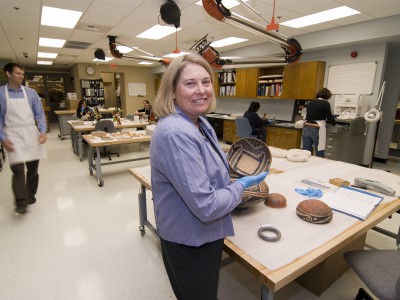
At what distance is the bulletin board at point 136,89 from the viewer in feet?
35.9

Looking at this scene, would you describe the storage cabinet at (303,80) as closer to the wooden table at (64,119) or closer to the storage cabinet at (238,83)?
the storage cabinet at (238,83)

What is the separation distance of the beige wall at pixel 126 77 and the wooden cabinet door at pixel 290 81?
618 centimetres

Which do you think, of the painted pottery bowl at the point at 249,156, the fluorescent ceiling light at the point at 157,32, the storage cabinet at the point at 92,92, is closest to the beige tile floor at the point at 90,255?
the painted pottery bowl at the point at 249,156

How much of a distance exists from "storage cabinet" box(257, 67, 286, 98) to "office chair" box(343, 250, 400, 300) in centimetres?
498

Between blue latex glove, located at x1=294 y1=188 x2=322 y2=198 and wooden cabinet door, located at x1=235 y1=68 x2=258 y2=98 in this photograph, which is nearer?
blue latex glove, located at x1=294 y1=188 x2=322 y2=198

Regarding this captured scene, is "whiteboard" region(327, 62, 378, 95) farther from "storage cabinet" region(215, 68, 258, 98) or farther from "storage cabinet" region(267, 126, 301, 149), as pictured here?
"storage cabinet" region(215, 68, 258, 98)

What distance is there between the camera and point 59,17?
4188 mm

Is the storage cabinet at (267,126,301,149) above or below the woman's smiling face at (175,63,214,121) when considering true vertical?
below

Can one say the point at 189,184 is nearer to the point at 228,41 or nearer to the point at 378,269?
the point at 378,269

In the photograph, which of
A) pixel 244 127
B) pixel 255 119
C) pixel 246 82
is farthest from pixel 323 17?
pixel 246 82

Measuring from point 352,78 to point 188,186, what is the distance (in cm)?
524

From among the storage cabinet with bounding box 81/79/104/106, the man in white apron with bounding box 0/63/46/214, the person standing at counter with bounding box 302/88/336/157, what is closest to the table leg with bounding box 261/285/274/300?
the man in white apron with bounding box 0/63/46/214

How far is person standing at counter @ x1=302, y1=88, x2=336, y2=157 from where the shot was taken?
13.6 feet

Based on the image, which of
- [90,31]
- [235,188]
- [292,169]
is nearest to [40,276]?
[235,188]
